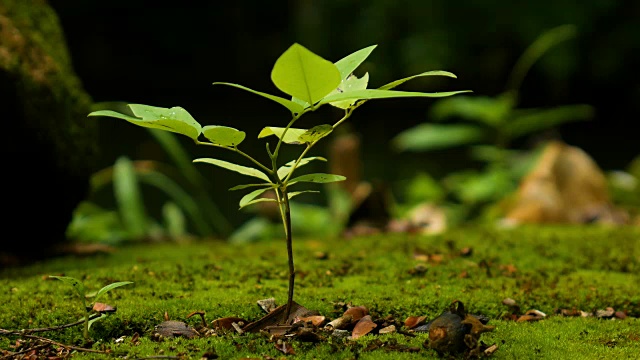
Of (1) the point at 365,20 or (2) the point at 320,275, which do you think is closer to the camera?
(2) the point at 320,275

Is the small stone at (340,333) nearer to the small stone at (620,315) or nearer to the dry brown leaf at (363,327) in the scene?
the dry brown leaf at (363,327)

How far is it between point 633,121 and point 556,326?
23.3 feet

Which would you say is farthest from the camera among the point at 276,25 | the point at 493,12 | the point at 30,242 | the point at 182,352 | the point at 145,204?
the point at 276,25

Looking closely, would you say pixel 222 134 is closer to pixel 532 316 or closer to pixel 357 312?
pixel 357 312

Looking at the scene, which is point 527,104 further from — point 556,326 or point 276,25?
point 556,326

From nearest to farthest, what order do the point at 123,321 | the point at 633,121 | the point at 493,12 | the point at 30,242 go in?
the point at 123,321 → the point at 30,242 → the point at 493,12 → the point at 633,121

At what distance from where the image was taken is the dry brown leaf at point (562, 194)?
276 centimetres

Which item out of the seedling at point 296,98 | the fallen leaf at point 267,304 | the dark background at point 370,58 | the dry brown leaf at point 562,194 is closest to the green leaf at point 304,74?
the seedling at point 296,98

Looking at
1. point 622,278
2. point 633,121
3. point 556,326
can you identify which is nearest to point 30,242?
point 556,326

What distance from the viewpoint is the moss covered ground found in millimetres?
1083

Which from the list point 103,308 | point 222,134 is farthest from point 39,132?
point 222,134

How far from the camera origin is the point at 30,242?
6.53 feet

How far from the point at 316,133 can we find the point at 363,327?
36cm

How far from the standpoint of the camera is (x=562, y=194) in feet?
9.67
